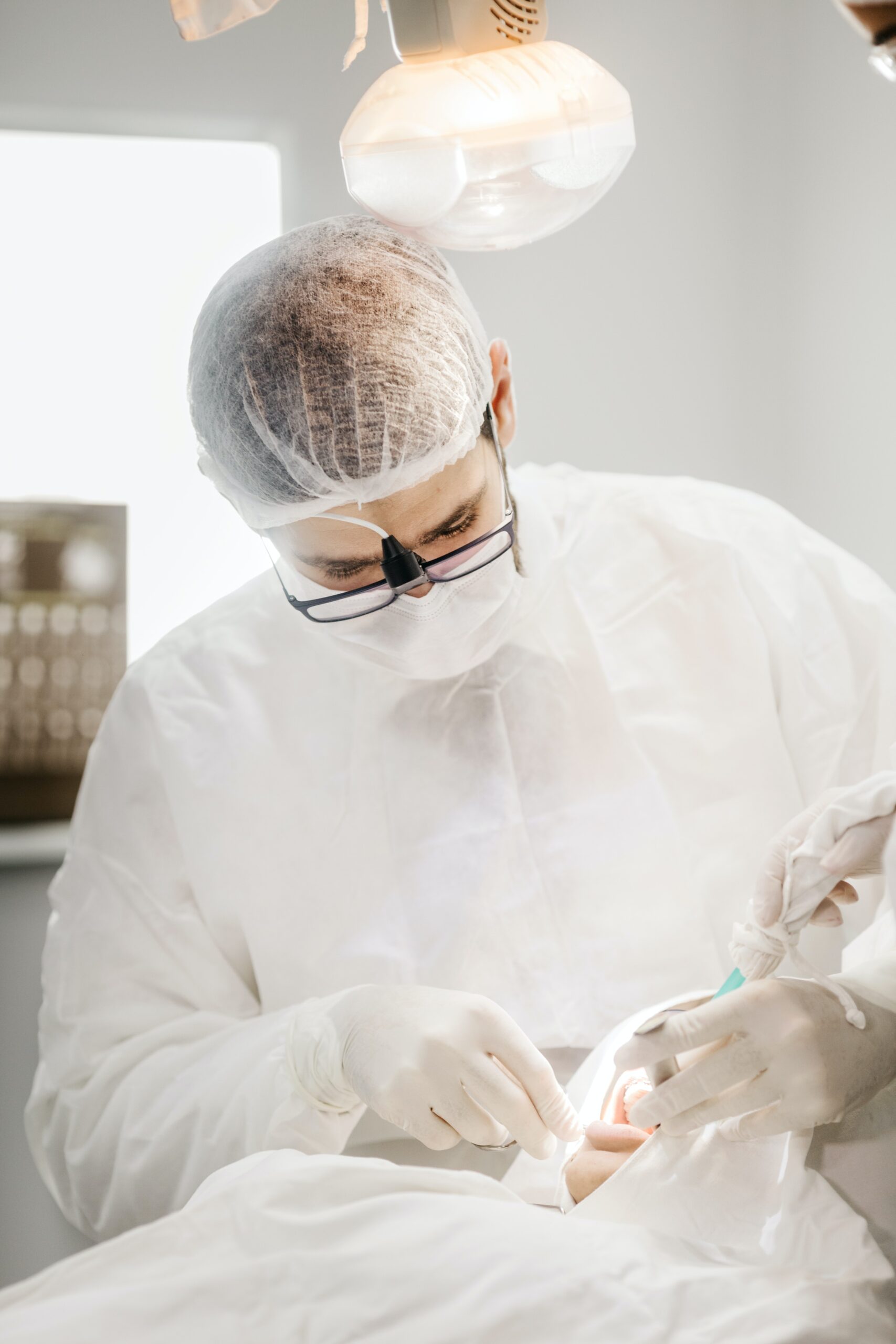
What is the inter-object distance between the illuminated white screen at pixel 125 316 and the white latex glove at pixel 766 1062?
4.73ft

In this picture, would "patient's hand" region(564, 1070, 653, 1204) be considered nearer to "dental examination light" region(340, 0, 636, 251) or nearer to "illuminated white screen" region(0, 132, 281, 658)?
"dental examination light" region(340, 0, 636, 251)

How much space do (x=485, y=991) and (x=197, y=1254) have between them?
0.62m

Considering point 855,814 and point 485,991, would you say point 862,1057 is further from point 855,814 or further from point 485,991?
point 485,991

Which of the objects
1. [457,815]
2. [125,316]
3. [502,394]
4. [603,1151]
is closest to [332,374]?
[502,394]

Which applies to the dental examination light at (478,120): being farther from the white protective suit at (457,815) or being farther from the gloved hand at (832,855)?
the gloved hand at (832,855)

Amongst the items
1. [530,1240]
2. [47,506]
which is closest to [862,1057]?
[530,1240]

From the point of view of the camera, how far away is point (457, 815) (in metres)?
1.52

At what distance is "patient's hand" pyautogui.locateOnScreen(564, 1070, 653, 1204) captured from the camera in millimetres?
1139

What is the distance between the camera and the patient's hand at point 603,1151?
114cm

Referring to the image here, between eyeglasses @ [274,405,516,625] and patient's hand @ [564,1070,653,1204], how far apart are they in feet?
2.07

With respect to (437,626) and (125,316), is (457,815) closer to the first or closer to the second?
(437,626)

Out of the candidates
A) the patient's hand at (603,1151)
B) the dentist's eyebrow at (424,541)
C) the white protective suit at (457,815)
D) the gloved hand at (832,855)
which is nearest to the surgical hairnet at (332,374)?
A: the dentist's eyebrow at (424,541)

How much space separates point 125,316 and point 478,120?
1288mm

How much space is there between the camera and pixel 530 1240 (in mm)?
861
